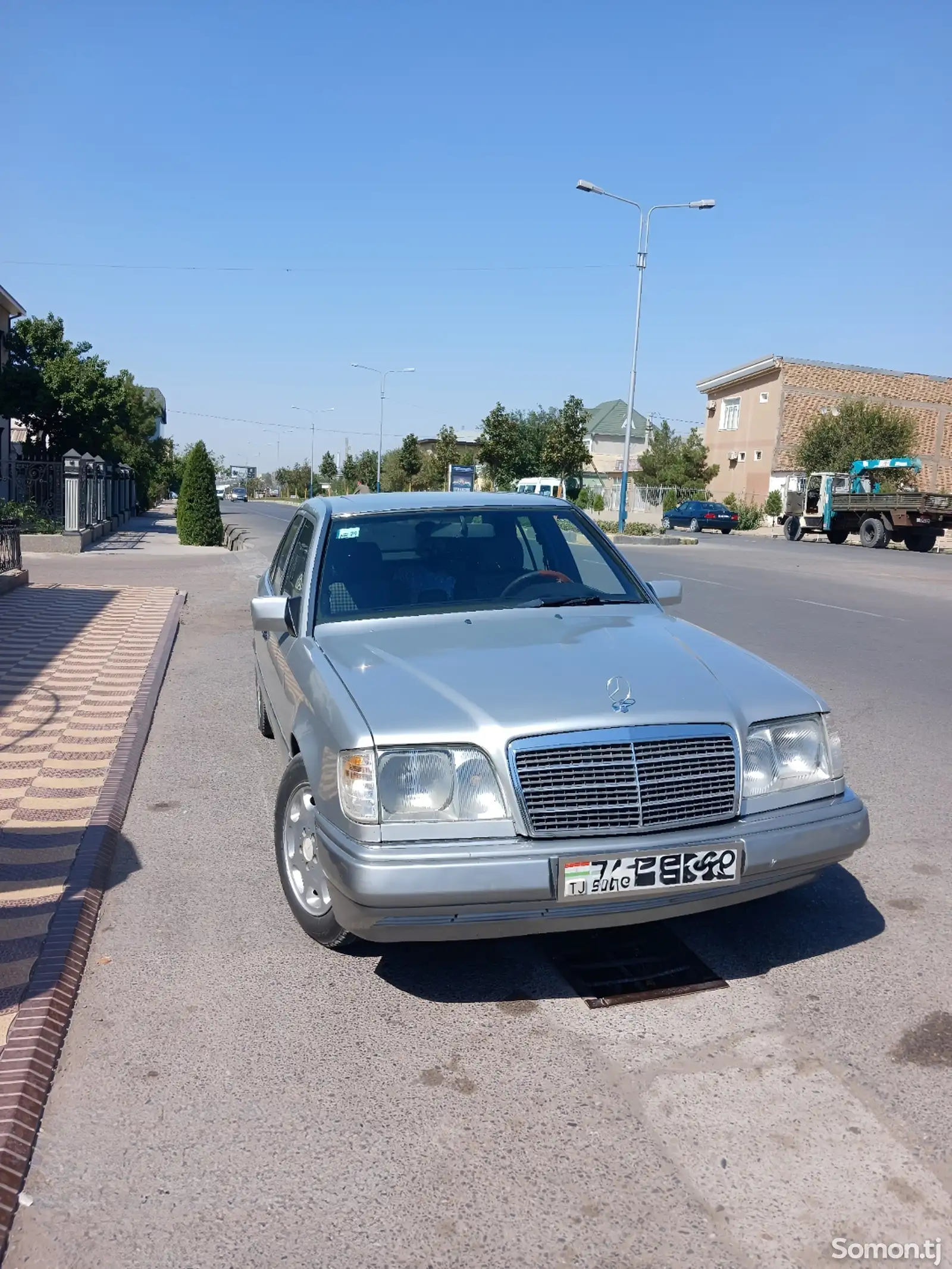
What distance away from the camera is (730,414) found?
64.6m

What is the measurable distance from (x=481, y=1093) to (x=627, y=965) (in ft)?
3.09

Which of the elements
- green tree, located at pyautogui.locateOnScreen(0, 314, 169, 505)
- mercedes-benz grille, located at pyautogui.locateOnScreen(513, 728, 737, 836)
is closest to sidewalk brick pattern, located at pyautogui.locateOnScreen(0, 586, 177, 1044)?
mercedes-benz grille, located at pyautogui.locateOnScreen(513, 728, 737, 836)

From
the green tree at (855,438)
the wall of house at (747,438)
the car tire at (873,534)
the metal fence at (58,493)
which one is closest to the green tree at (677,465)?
the wall of house at (747,438)

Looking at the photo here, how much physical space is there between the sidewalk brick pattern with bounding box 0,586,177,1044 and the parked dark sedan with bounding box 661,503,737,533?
36598 mm

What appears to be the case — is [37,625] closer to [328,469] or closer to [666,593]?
[666,593]

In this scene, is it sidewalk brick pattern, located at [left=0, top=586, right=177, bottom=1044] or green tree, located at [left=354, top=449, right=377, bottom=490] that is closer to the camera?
sidewalk brick pattern, located at [left=0, top=586, right=177, bottom=1044]

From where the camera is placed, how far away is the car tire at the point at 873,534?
115ft

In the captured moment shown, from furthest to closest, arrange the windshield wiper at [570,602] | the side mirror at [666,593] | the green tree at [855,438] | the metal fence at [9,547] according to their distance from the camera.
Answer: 1. the green tree at [855,438]
2. the metal fence at [9,547]
3. the side mirror at [666,593]
4. the windshield wiper at [570,602]

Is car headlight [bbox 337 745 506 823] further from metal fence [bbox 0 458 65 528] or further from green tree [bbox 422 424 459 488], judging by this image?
green tree [bbox 422 424 459 488]

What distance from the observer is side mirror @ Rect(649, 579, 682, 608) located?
5066mm

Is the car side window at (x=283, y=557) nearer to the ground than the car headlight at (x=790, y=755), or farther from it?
farther from it

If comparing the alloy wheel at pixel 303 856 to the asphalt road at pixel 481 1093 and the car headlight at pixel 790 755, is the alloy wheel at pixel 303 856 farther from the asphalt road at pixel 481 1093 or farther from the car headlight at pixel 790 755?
the car headlight at pixel 790 755

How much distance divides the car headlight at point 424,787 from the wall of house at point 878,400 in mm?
58011

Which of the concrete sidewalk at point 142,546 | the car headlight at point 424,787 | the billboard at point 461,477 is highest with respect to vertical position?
the billboard at point 461,477
